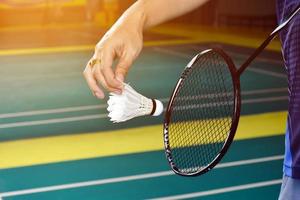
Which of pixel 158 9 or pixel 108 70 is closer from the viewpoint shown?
pixel 108 70

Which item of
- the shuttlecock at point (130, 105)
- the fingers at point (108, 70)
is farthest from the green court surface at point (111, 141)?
the fingers at point (108, 70)

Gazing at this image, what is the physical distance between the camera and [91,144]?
14.9 ft

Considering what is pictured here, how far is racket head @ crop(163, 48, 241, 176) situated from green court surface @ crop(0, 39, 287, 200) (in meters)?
2.01

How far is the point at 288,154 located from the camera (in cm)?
124

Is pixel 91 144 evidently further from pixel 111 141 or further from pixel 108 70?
pixel 108 70

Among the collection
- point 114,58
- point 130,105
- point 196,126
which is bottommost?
point 196,126

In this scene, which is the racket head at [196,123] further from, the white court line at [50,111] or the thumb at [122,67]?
the white court line at [50,111]

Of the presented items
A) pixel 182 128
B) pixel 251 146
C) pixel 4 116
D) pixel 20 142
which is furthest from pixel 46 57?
pixel 182 128

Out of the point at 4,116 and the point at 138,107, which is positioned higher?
the point at 138,107

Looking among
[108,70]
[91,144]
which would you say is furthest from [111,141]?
[108,70]

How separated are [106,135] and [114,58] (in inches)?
147

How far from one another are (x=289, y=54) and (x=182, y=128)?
335mm

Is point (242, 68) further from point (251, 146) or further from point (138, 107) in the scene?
point (251, 146)

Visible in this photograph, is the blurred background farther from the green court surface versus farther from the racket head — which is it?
the racket head
